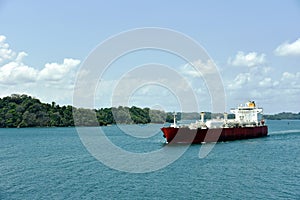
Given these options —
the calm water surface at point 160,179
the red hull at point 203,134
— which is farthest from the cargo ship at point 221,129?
the calm water surface at point 160,179

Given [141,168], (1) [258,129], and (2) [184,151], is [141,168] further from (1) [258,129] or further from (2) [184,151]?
(1) [258,129]

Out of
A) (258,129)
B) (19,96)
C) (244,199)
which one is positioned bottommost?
(244,199)

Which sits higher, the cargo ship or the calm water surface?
the cargo ship

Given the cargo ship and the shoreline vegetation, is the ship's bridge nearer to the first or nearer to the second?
the cargo ship

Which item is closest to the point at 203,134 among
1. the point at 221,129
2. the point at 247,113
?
the point at 221,129

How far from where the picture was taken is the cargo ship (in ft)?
167

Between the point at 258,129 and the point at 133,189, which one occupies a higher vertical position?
the point at 258,129

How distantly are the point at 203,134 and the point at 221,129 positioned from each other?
18.5ft

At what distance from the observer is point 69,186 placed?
25.8 metres

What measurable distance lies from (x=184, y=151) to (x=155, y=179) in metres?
15.6

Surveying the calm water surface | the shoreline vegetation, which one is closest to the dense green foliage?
the shoreline vegetation

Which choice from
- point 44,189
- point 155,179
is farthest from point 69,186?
point 155,179

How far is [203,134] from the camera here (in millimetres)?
52688

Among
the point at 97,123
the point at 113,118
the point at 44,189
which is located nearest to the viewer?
the point at 44,189
